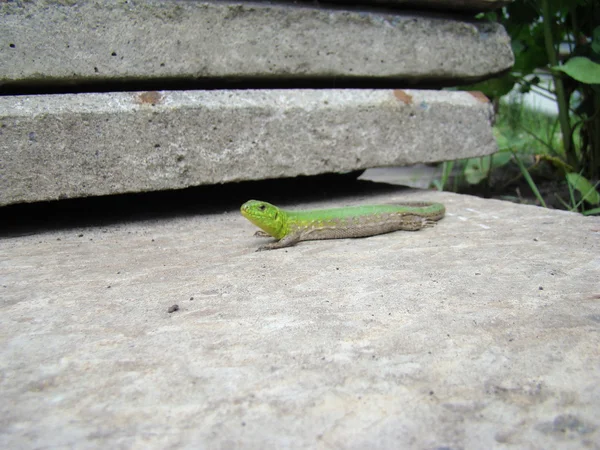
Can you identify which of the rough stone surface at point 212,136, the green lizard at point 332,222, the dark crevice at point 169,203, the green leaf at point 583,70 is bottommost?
the dark crevice at point 169,203

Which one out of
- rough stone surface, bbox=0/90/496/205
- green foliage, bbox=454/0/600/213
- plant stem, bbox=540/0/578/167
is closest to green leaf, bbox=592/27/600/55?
green foliage, bbox=454/0/600/213

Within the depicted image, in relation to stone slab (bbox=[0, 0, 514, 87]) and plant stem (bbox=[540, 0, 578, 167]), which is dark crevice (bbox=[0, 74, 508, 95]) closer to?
stone slab (bbox=[0, 0, 514, 87])

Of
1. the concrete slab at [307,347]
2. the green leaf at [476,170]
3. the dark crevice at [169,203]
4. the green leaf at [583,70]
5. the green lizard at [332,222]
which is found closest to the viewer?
the concrete slab at [307,347]

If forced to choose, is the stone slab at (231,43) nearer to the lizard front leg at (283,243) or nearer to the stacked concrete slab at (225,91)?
the stacked concrete slab at (225,91)

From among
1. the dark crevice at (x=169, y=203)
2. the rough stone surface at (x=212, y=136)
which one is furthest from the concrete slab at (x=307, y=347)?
the dark crevice at (x=169, y=203)

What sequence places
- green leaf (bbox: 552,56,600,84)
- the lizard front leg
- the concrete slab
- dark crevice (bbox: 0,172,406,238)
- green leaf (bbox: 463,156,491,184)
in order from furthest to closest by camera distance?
green leaf (bbox: 463,156,491,184) < green leaf (bbox: 552,56,600,84) < dark crevice (bbox: 0,172,406,238) < the lizard front leg < the concrete slab

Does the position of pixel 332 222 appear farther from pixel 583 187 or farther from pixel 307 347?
pixel 583 187
